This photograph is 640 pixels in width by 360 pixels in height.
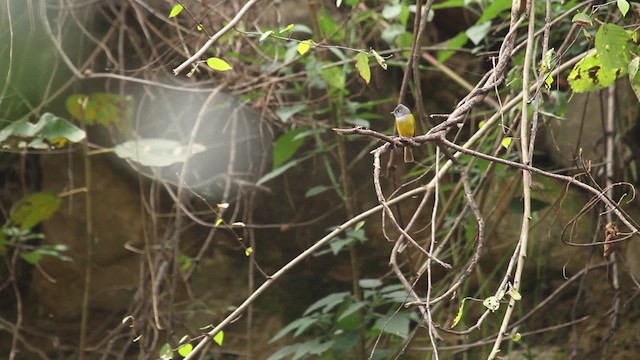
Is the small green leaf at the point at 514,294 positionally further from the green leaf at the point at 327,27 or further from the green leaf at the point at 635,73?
the green leaf at the point at 327,27

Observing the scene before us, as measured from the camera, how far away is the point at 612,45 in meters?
1.19

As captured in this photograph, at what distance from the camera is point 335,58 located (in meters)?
2.39

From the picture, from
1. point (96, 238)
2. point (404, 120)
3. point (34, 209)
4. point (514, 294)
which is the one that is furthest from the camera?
point (96, 238)

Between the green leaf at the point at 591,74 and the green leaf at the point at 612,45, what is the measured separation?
0.09 meters

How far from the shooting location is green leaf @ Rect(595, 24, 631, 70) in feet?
3.87

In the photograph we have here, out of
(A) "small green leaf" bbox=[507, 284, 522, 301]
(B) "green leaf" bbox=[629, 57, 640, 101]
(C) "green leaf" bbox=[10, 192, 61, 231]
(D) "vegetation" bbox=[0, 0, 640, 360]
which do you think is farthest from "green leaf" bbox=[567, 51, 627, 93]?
(C) "green leaf" bbox=[10, 192, 61, 231]

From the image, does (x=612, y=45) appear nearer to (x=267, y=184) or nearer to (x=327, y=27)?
(x=327, y=27)

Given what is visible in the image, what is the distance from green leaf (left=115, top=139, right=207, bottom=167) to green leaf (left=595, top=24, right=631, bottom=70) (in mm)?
1064

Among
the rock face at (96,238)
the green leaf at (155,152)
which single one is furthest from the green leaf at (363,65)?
the rock face at (96,238)

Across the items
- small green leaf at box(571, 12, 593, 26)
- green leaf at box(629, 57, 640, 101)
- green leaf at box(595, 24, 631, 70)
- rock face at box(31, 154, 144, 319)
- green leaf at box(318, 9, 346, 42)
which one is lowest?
rock face at box(31, 154, 144, 319)

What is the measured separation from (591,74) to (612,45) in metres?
0.15

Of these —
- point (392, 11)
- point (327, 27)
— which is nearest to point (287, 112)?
point (327, 27)

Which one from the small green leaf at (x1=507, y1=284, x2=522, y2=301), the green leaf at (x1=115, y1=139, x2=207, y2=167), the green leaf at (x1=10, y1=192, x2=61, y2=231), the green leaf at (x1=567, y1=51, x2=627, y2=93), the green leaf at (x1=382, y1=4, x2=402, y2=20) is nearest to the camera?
the small green leaf at (x1=507, y1=284, x2=522, y2=301)

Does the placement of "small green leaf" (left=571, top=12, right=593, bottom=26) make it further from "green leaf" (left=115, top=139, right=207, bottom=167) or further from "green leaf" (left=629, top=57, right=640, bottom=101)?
"green leaf" (left=115, top=139, right=207, bottom=167)
